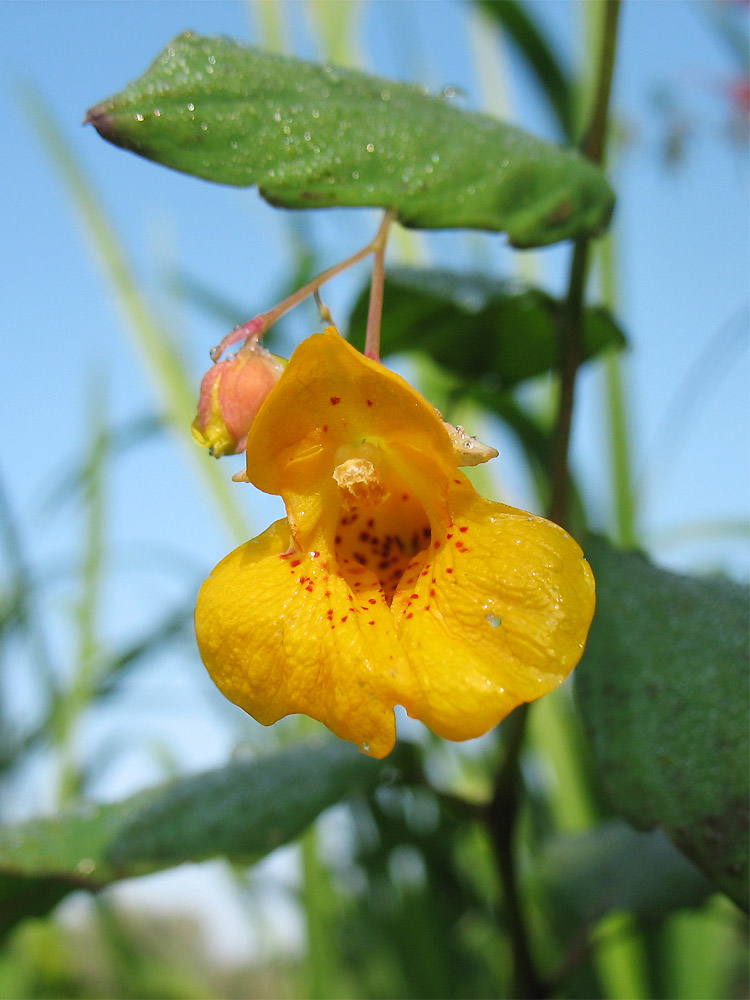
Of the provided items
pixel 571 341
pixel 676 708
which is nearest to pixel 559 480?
pixel 571 341

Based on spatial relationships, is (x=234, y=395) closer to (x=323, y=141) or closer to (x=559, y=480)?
(x=323, y=141)

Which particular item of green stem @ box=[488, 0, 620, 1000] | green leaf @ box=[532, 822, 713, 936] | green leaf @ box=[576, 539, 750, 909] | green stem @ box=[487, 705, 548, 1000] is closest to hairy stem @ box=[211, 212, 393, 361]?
green stem @ box=[488, 0, 620, 1000]

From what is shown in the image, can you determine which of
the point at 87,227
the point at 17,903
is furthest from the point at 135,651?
the point at 87,227

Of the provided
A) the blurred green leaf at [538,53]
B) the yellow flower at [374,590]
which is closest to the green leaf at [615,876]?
the yellow flower at [374,590]

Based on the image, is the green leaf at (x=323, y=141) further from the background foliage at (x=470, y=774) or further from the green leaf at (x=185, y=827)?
the green leaf at (x=185, y=827)

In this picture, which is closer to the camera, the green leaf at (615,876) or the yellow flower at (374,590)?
the yellow flower at (374,590)

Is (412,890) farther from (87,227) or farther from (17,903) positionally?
(87,227)

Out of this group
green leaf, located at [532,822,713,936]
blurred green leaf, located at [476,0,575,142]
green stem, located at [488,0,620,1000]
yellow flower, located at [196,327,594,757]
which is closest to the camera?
yellow flower, located at [196,327,594,757]

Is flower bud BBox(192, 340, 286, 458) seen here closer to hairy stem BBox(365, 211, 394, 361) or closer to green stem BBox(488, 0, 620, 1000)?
hairy stem BBox(365, 211, 394, 361)
